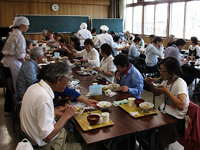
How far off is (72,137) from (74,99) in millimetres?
508

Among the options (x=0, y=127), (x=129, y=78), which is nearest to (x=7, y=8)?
(x=0, y=127)

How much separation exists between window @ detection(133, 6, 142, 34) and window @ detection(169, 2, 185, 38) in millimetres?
2114

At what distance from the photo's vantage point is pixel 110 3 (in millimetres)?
11250

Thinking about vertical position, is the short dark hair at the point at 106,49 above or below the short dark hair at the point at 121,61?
above

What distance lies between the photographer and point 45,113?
142cm

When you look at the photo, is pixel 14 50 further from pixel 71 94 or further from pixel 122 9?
pixel 122 9

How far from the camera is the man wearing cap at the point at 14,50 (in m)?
3.63

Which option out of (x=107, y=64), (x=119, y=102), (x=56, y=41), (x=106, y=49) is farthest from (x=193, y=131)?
A: (x=56, y=41)

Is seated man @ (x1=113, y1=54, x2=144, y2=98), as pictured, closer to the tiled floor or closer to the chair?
the chair

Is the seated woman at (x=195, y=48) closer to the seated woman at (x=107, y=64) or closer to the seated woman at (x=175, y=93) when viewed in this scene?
the seated woman at (x=107, y=64)

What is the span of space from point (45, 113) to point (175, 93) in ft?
4.25

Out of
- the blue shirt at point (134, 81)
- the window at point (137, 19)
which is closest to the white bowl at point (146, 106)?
the blue shirt at point (134, 81)

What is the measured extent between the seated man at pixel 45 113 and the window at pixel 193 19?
23.4 ft

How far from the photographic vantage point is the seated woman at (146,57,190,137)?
193 centimetres
